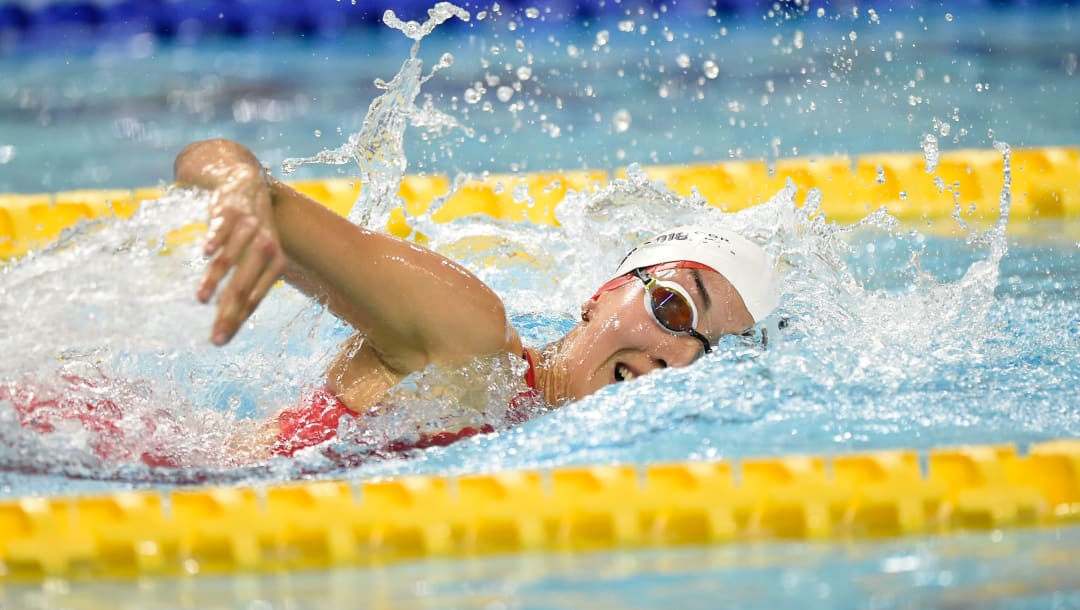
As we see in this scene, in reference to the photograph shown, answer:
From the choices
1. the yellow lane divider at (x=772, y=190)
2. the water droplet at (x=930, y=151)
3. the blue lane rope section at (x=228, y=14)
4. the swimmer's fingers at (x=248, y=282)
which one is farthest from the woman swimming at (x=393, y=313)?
the blue lane rope section at (x=228, y=14)

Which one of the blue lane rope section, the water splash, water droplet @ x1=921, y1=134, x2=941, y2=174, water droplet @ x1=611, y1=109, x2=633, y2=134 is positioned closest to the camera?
the water splash

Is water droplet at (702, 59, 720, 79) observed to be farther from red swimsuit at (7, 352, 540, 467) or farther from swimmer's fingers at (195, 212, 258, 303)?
swimmer's fingers at (195, 212, 258, 303)

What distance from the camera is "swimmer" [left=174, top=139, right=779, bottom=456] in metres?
1.72

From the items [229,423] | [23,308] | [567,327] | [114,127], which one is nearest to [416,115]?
[567,327]

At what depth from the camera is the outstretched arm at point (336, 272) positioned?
1.69 m

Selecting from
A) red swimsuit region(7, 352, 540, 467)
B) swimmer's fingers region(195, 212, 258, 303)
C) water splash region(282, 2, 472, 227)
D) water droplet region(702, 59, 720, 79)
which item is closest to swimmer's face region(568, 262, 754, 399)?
red swimsuit region(7, 352, 540, 467)

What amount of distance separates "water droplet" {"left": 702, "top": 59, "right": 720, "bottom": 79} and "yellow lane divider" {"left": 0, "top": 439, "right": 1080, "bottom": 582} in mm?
4253

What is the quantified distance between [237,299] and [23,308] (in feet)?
2.06

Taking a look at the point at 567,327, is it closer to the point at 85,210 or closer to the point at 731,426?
the point at 731,426

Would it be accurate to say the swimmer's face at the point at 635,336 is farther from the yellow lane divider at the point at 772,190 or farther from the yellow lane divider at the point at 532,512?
the yellow lane divider at the point at 772,190

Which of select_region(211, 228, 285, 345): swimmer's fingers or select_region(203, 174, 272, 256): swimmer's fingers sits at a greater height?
select_region(203, 174, 272, 256): swimmer's fingers

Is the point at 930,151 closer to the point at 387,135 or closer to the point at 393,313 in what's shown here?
the point at 387,135

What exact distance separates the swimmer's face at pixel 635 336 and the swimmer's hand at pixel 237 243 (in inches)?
31.7

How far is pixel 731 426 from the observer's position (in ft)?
7.82
